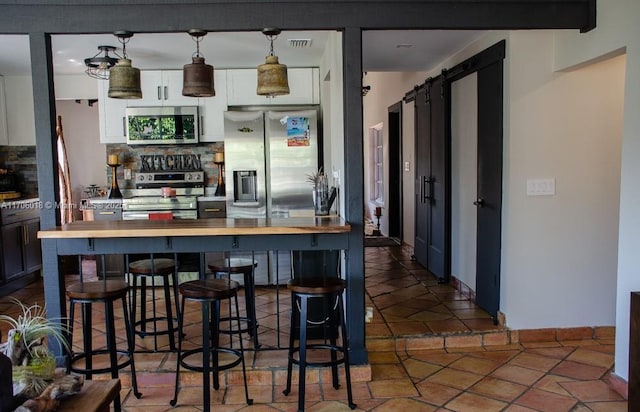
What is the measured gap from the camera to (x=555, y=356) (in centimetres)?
368

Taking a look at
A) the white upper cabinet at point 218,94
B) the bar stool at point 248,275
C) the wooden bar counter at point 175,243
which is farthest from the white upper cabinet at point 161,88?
the wooden bar counter at point 175,243

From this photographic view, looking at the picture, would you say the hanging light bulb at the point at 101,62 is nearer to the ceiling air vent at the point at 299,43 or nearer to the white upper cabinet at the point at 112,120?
the white upper cabinet at the point at 112,120

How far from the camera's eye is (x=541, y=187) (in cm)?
382

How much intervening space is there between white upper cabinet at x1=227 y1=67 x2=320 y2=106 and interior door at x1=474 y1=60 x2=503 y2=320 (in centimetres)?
204

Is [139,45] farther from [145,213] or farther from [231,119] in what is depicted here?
[145,213]

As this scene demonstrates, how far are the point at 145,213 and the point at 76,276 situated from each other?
1.37 metres

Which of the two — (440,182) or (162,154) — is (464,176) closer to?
(440,182)

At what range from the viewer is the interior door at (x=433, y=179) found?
5.15m

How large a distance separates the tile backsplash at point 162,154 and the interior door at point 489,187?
3193 millimetres

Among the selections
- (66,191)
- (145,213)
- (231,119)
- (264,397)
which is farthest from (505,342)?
(66,191)

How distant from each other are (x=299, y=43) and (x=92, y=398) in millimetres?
3673

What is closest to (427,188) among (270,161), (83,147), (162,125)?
(270,161)

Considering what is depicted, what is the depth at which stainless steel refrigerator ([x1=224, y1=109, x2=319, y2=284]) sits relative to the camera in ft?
17.9

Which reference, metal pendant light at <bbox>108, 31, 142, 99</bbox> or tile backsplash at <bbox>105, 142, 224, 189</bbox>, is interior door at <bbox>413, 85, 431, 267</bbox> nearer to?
tile backsplash at <bbox>105, 142, 224, 189</bbox>
